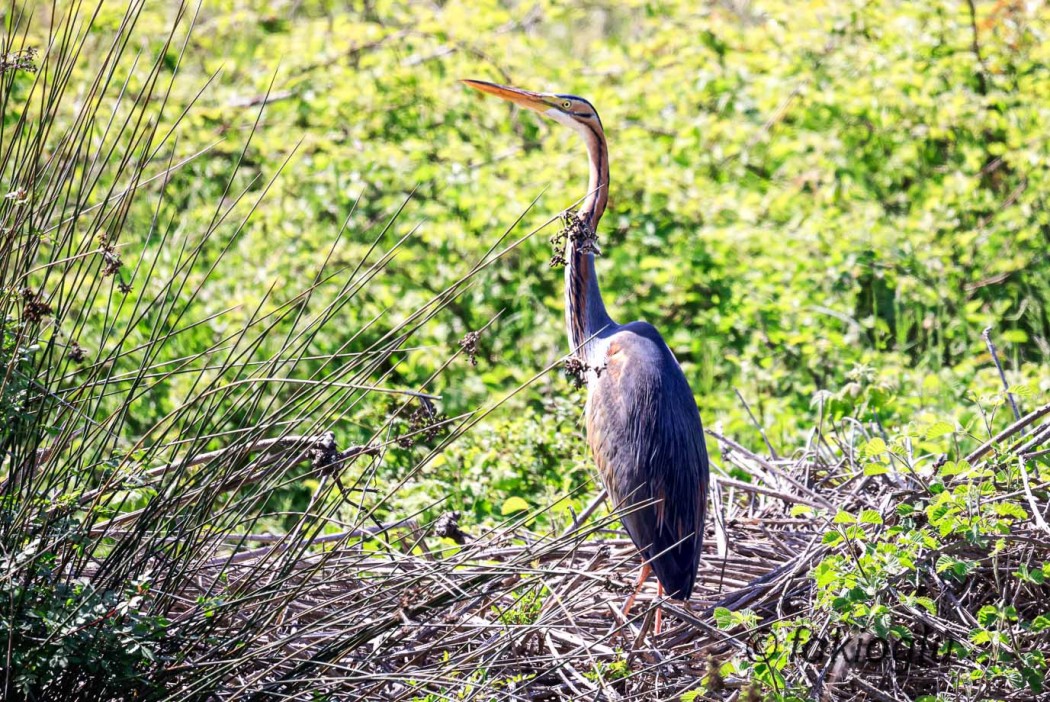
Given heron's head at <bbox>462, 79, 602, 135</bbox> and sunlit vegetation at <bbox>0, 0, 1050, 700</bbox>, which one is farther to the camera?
heron's head at <bbox>462, 79, 602, 135</bbox>

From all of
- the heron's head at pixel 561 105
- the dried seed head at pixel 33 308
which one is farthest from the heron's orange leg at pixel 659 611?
the dried seed head at pixel 33 308

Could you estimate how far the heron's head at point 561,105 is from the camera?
385cm

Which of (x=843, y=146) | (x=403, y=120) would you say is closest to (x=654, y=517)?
(x=843, y=146)

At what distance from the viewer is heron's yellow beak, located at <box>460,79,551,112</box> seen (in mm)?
3838

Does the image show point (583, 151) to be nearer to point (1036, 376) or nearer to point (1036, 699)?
point (1036, 376)

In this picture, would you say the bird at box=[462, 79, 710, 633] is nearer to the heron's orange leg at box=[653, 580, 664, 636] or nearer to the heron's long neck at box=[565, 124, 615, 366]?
the heron's orange leg at box=[653, 580, 664, 636]

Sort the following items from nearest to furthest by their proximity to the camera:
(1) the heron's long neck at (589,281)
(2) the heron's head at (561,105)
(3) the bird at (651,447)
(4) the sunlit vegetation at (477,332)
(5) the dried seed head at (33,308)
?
(5) the dried seed head at (33,308) → (4) the sunlit vegetation at (477,332) → (3) the bird at (651,447) → (1) the heron's long neck at (589,281) → (2) the heron's head at (561,105)

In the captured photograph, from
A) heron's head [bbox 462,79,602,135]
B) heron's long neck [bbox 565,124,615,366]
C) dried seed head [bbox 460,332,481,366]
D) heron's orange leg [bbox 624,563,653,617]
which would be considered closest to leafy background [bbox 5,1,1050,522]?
heron's long neck [bbox 565,124,615,366]

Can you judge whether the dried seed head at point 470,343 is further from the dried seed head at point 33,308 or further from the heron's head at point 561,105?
the heron's head at point 561,105

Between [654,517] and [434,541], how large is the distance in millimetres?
1049

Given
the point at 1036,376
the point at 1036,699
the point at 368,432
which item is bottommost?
the point at 368,432

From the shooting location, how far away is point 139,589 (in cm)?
217

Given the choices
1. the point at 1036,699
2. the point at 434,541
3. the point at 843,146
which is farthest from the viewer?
the point at 843,146

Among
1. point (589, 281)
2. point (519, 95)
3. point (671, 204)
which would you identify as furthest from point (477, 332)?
point (671, 204)
